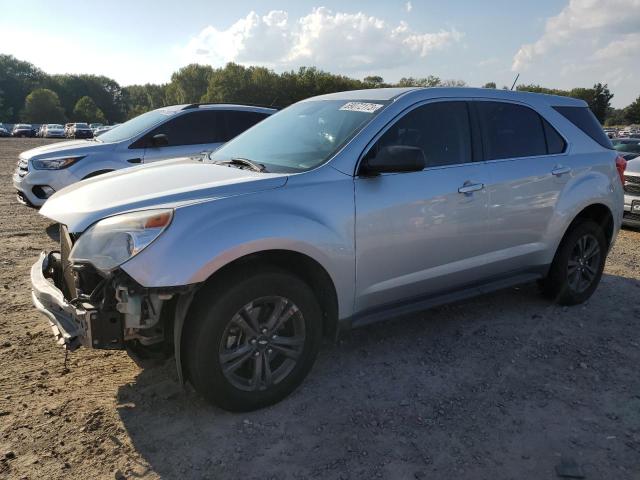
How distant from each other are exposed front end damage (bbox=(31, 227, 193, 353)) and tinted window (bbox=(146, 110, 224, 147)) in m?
5.28

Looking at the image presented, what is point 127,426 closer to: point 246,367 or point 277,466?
point 246,367

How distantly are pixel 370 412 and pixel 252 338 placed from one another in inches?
33.3

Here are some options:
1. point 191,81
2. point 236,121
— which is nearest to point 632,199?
point 236,121

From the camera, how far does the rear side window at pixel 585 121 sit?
15.7 ft

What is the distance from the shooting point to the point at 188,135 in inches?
317

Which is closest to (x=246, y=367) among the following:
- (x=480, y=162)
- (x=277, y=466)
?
(x=277, y=466)

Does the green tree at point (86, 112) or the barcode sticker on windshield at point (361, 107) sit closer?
the barcode sticker on windshield at point (361, 107)

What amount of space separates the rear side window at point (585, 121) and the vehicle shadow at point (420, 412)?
70.9 inches

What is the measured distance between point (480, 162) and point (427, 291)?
1090 millimetres

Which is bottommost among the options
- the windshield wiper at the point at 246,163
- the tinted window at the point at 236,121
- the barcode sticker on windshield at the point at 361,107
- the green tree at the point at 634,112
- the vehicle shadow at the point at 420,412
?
the vehicle shadow at the point at 420,412

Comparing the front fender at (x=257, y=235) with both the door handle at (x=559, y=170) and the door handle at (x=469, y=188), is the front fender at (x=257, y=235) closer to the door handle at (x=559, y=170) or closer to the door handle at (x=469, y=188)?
the door handle at (x=469, y=188)

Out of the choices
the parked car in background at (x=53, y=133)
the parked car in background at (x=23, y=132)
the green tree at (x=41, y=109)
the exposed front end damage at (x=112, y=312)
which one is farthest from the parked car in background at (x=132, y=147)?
the green tree at (x=41, y=109)

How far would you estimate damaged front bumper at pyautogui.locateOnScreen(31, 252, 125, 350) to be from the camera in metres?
2.67

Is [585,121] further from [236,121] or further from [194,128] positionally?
[194,128]
